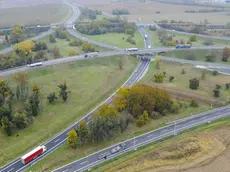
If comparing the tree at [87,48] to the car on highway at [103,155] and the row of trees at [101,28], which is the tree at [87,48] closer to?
the row of trees at [101,28]

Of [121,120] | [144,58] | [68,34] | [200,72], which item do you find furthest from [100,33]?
[121,120]

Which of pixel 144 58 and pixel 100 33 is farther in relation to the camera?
pixel 100 33

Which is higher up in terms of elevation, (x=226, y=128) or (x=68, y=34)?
(x=68, y=34)

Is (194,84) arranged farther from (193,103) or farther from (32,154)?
(32,154)

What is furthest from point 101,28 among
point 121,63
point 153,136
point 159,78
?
point 153,136

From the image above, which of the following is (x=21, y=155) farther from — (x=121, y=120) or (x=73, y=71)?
(x=73, y=71)

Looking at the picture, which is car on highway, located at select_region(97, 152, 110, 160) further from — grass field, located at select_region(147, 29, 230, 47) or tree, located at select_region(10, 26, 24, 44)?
tree, located at select_region(10, 26, 24, 44)

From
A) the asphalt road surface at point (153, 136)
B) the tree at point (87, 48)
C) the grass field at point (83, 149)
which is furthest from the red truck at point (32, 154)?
the tree at point (87, 48)
